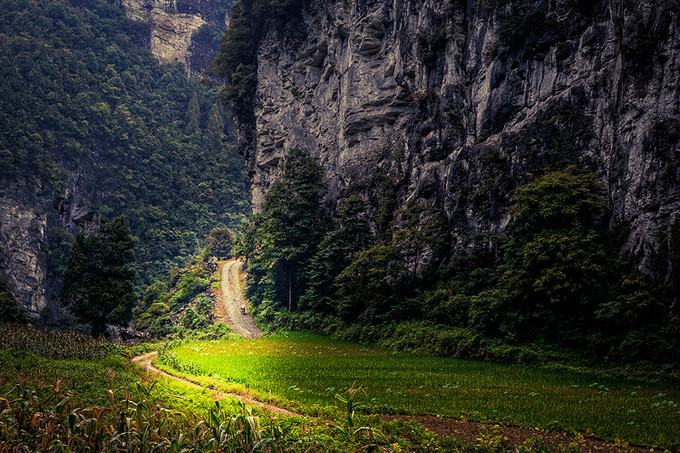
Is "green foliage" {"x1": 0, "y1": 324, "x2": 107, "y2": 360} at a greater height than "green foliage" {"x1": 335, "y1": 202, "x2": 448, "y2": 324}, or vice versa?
"green foliage" {"x1": 335, "y1": 202, "x2": 448, "y2": 324}

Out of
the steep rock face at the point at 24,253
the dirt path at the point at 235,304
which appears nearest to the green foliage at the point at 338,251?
the dirt path at the point at 235,304

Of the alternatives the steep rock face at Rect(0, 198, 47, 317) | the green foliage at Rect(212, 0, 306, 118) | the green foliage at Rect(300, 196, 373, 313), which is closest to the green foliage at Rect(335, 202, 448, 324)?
the green foliage at Rect(300, 196, 373, 313)

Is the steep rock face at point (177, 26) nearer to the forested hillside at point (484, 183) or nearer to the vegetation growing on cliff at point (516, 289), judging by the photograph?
the forested hillside at point (484, 183)

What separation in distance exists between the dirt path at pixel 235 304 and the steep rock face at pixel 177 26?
229 feet

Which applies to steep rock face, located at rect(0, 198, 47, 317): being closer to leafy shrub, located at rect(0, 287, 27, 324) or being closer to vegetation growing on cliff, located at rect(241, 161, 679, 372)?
leafy shrub, located at rect(0, 287, 27, 324)

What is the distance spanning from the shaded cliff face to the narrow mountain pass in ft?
46.7

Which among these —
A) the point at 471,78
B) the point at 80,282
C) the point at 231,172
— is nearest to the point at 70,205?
the point at 231,172

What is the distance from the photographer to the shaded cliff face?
14633 mm

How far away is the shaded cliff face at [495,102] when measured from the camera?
48.0ft

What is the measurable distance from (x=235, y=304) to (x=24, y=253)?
32109mm

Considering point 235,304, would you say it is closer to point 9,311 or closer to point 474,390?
point 9,311

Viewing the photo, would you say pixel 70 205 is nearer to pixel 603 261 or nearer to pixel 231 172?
pixel 231 172

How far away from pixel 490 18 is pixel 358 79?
44.3 feet

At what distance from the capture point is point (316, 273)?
30.6m
